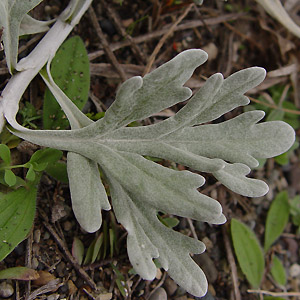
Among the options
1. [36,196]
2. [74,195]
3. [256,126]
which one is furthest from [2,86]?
[256,126]

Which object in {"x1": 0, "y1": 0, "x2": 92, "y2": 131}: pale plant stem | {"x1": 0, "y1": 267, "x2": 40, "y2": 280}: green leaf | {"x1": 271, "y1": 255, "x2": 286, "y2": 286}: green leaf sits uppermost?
{"x1": 0, "y1": 0, "x2": 92, "y2": 131}: pale plant stem

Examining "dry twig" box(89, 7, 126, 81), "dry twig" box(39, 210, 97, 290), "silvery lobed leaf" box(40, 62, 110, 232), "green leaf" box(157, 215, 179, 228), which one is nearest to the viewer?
"silvery lobed leaf" box(40, 62, 110, 232)

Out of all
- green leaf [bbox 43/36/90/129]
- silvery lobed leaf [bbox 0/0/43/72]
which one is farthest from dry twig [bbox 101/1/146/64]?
silvery lobed leaf [bbox 0/0/43/72]

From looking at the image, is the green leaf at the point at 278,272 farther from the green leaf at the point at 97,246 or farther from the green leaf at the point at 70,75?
the green leaf at the point at 70,75

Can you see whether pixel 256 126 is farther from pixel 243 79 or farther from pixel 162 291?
pixel 162 291

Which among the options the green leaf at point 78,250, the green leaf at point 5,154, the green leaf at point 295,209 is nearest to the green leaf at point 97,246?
the green leaf at point 78,250

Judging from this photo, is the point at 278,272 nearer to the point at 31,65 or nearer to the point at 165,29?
the point at 165,29

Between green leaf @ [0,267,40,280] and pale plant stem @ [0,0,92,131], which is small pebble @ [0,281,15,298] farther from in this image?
pale plant stem @ [0,0,92,131]

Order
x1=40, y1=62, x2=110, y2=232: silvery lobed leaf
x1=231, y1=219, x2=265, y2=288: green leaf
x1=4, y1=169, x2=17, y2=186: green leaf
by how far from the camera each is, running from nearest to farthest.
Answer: x1=40, y1=62, x2=110, y2=232: silvery lobed leaf < x1=4, y1=169, x2=17, y2=186: green leaf < x1=231, y1=219, x2=265, y2=288: green leaf

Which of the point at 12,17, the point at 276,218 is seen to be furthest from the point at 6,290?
the point at 276,218
